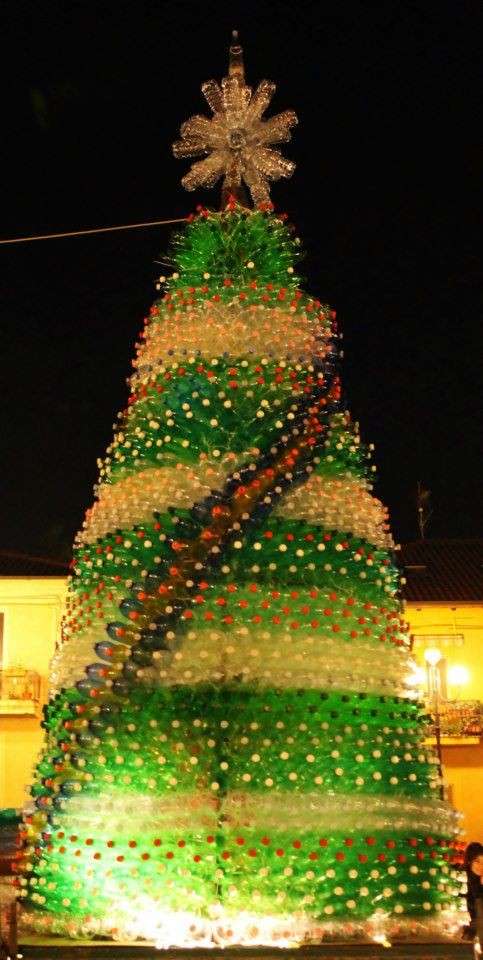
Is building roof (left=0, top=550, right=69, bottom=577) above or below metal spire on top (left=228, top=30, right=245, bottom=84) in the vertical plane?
Result: below

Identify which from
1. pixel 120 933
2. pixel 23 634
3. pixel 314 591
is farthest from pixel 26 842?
pixel 23 634

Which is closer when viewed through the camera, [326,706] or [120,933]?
[120,933]

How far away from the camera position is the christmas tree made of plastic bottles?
6.34m

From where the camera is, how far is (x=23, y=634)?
75.3ft

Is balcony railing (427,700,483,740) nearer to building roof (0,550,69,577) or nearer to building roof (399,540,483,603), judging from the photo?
building roof (399,540,483,603)

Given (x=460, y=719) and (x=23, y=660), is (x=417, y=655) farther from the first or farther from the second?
(x=23, y=660)

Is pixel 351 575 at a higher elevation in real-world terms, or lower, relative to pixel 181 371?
lower

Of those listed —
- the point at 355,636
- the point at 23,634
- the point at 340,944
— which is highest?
the point at 23,634

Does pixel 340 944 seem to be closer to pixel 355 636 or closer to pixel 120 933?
pixel 120 933

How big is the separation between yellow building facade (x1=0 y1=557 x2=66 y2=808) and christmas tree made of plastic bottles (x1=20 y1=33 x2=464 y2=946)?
15.2m

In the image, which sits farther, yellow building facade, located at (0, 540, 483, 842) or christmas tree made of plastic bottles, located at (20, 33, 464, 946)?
yellow building facade, located at (0, 540, 483, 842)

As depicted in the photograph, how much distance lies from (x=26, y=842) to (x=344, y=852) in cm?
218

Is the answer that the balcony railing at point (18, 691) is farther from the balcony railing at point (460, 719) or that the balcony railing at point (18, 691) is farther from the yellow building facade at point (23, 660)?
the balcony railing at point (460, 719)

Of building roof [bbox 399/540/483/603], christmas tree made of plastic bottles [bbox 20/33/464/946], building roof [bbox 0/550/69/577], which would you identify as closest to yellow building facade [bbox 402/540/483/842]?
building roof [bbox 399/540/483/603]
